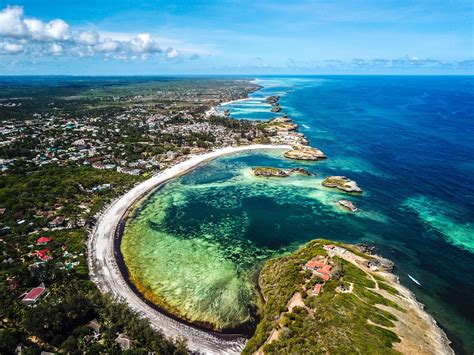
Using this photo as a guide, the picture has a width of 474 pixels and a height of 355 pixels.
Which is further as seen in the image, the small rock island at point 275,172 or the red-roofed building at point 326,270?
the small rock island at point 275,172

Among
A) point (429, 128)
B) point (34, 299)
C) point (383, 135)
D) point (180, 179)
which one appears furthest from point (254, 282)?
point (429, 128)

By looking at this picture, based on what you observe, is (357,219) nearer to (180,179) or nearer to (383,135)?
(180,179)

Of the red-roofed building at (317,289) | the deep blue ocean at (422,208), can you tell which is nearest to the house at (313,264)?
A: the red-roofed building at (317,289)

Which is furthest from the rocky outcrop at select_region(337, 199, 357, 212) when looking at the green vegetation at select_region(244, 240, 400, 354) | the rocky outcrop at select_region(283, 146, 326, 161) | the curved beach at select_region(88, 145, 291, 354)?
the curved beach at select_region(88, 145, 291, 354)

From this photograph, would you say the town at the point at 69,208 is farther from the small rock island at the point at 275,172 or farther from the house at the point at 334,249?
the house at the point at 334,249

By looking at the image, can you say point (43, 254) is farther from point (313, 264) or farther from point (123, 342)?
→ point (313, 264)
